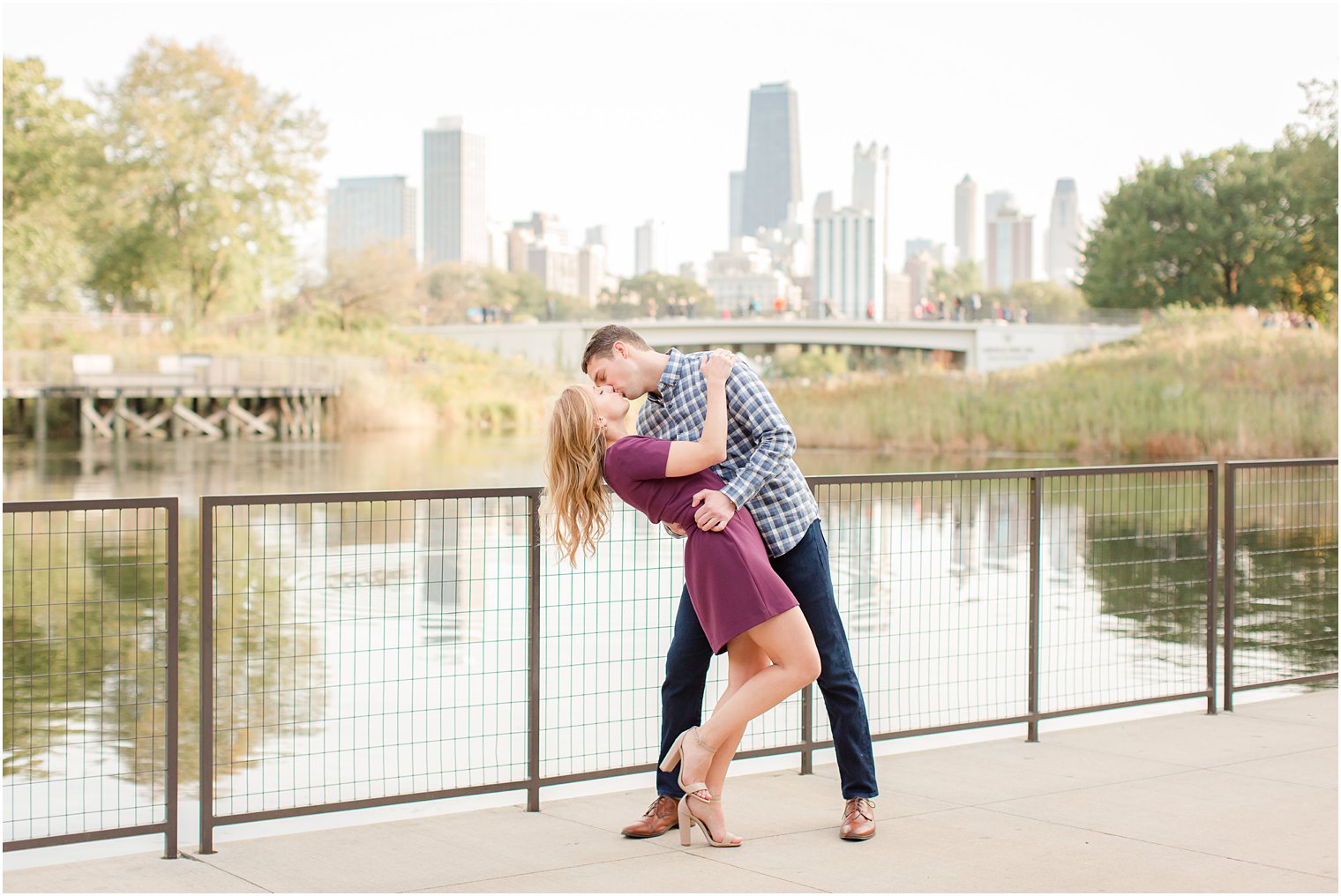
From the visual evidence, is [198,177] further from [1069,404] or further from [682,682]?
[682,682]

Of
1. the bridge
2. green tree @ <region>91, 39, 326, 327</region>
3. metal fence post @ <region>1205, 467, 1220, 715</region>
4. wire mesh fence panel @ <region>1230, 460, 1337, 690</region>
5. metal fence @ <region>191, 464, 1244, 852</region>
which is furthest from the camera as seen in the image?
the bridge

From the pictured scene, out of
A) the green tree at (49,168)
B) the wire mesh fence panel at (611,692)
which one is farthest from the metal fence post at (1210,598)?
the green tree at (49,168)

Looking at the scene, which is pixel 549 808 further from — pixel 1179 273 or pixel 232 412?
pixel 1179 273

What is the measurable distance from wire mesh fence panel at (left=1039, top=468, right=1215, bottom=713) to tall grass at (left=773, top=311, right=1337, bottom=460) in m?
17.5

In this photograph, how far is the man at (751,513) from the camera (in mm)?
4633

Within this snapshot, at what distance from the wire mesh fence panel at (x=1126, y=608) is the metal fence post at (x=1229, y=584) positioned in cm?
10

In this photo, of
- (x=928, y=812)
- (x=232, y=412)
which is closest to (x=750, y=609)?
(x=928, y=812)

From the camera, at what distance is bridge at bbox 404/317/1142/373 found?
65.2 m

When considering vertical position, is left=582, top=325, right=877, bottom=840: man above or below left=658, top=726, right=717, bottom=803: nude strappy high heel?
above

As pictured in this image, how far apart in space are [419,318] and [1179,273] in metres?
39.7

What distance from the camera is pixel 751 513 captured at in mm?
4703

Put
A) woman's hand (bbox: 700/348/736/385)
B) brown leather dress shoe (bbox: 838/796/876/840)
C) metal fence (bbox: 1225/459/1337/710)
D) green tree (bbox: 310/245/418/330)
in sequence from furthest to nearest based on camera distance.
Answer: green tree (bbox: 310/245/418/330)
metal fence (bbox: 1225/459/1337/710)
brown leather dress shoe (bbox: 838/796/876/840)
woman's hand (bbox: 700/348/736/385)

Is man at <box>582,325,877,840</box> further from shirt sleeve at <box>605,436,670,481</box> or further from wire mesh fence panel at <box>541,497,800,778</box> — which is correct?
wire mesh fence panel at <box>541,497,800,778</box>

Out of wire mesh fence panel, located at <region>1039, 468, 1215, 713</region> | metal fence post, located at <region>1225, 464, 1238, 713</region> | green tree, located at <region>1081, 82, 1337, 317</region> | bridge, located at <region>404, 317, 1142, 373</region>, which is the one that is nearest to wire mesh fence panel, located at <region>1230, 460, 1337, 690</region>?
wire mesh fence panel, located at <region>1039, 468, 1215, 713</region>
